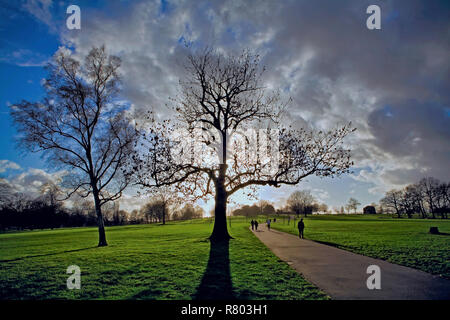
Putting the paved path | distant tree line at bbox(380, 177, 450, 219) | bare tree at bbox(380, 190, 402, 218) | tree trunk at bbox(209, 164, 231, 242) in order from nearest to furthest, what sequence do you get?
the paved path → tree trunk at bbox(209, 164, 231, 242) → distant tree line at bbox(380, 177, 450, 219) → bare tree at bbox(380, 190, 402, 218)

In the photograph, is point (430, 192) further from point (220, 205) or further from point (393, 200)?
point (220, 205)

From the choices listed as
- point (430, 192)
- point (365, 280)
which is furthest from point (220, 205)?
point (430, 192)

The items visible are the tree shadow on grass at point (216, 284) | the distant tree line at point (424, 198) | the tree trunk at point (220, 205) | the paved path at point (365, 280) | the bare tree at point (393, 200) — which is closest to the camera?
the paved path at point (365, 280)

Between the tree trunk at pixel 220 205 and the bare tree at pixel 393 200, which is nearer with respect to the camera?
the tree trunk at pixel 220 205

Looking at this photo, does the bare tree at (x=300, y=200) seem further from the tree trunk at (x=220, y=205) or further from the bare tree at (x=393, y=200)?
the tree trunk at (x=220, y=205)

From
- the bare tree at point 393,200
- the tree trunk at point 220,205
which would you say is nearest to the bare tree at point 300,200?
the bare tree at point 393,200

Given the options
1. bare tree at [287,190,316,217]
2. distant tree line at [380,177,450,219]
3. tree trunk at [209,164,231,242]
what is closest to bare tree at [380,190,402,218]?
distant tree line at [380,177,450,219]

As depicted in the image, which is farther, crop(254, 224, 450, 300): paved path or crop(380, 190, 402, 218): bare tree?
crop(380, 190, 402, 218): bare tree

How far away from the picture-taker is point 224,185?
18.8 meters

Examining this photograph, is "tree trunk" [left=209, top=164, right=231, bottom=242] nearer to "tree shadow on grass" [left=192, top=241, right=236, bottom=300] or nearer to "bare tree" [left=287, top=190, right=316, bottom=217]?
"tree shadow on grass" [left=192, top=241, right=236, bottom=300]
